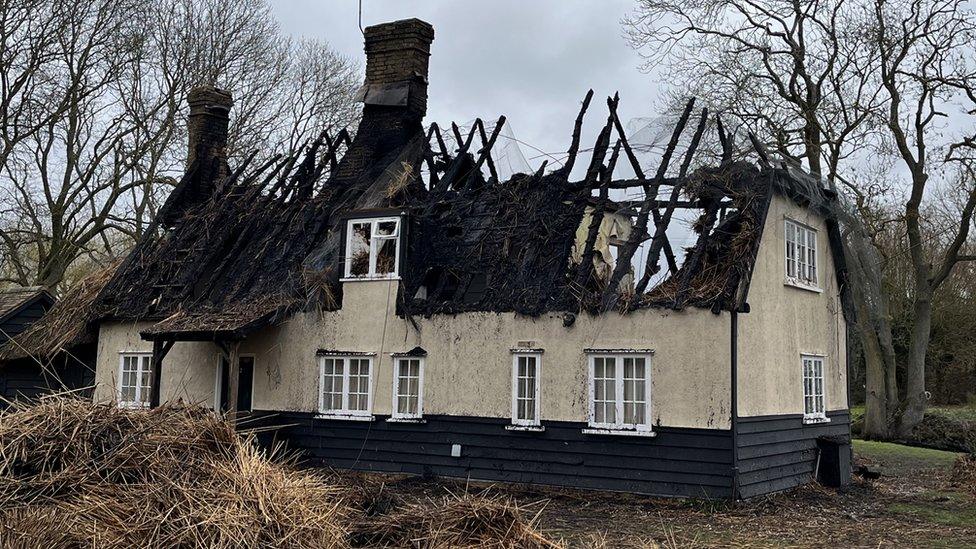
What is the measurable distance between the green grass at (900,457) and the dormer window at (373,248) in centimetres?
1148

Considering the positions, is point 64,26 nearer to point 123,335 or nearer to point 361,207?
point 123,335

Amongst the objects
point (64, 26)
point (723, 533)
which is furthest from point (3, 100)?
point (723, 533)

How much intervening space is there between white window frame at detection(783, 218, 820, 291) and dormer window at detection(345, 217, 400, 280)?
6.66m

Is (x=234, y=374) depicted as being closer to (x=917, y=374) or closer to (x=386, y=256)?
(x=386, y=256)

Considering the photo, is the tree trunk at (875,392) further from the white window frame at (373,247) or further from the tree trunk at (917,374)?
the white window frame at (373,247)

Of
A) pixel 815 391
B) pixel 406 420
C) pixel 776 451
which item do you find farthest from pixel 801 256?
pixel 406 420

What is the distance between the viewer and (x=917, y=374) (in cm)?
2853

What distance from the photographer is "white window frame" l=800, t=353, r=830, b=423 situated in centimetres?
1630

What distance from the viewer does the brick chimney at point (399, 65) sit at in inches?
821

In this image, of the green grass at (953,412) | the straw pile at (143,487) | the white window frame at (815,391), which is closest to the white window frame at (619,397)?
the white window frame at (815,391)

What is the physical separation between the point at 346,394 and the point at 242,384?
2.74m

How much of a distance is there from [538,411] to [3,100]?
21384 mm

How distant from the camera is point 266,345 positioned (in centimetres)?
1794

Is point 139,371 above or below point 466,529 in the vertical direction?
above
